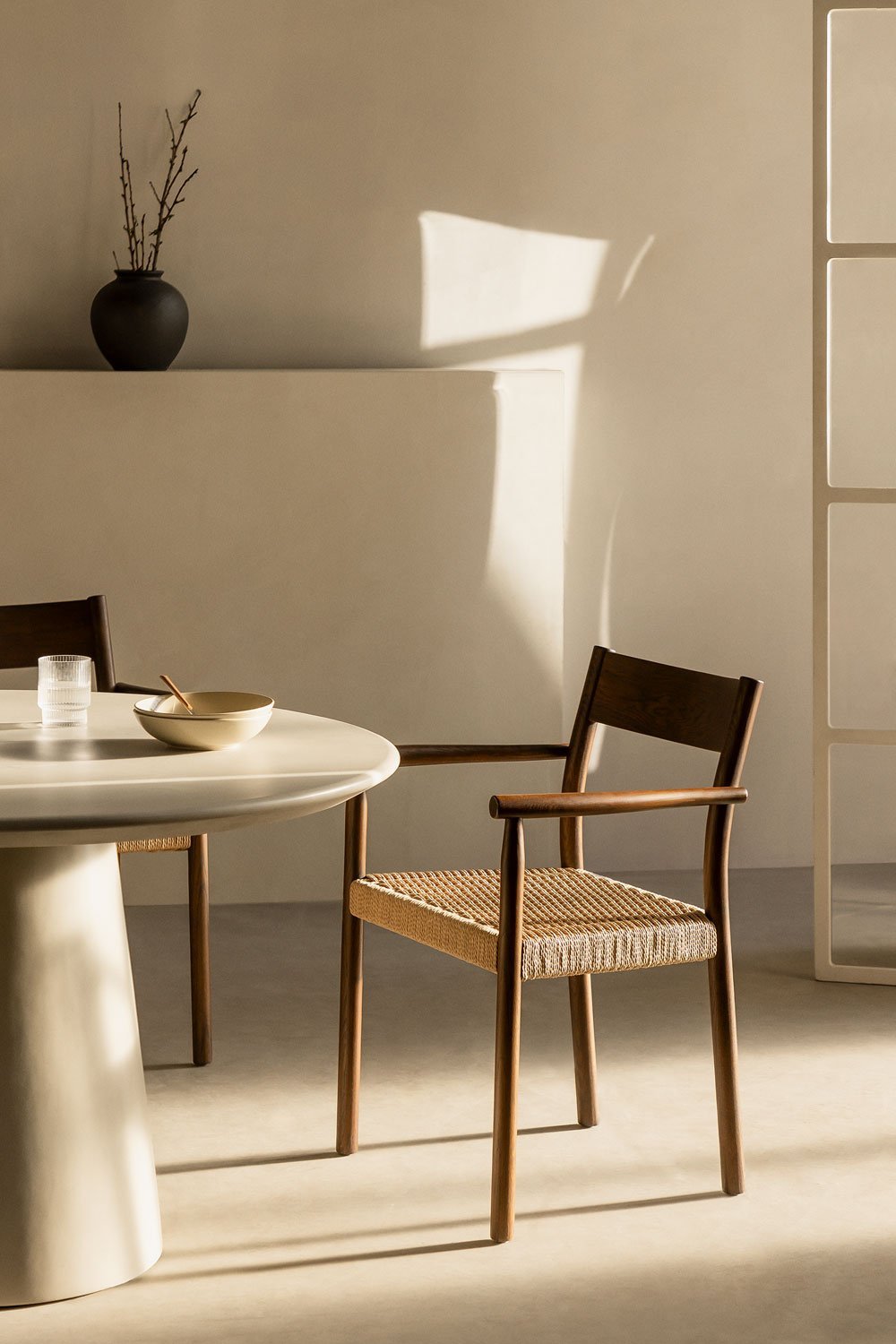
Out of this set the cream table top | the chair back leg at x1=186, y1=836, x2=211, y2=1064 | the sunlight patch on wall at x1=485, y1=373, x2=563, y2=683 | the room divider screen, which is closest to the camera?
the cream table top

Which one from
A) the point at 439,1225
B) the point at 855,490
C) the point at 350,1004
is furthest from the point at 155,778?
the point at 855,490

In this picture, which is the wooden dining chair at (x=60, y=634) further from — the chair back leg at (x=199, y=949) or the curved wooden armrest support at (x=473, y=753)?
the curved wooden armrest support at (x=473, y=753)

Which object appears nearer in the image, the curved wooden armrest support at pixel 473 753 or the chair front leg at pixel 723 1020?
the chair front leg at pixel 723 1020

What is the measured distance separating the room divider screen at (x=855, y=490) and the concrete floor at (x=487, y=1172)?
273 millimetres

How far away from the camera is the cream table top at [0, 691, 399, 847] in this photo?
190 cm

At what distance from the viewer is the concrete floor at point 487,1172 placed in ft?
7.29

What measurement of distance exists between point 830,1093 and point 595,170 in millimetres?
2664

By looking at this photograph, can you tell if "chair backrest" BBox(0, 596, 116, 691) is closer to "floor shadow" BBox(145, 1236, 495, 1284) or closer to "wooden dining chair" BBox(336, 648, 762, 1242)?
"wooden dining chair" BBox(336, 648, 762, 1242)

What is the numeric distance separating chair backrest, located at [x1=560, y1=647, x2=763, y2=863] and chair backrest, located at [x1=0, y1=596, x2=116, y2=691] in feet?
3.50

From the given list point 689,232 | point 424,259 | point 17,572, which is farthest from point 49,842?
point 689,232

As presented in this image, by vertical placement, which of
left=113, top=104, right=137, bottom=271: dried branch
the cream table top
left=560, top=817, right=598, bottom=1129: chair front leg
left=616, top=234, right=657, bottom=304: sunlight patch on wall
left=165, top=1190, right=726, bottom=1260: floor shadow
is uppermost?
left=113, top=104, right=137, bottom=271: dried branch

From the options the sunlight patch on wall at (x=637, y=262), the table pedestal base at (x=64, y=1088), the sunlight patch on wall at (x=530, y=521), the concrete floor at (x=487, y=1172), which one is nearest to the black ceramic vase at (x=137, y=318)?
the sunlight patch on wall at (x=530, y=521)

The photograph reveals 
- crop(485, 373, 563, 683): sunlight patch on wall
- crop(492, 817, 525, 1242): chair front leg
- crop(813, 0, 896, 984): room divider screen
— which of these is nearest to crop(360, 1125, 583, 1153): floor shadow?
crop(492, 817, 525, 1242): chair front leg

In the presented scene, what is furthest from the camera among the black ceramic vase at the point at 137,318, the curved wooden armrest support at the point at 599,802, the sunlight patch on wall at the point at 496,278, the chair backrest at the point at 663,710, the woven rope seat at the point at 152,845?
the sunlight patch on wall at the point at 496,278
